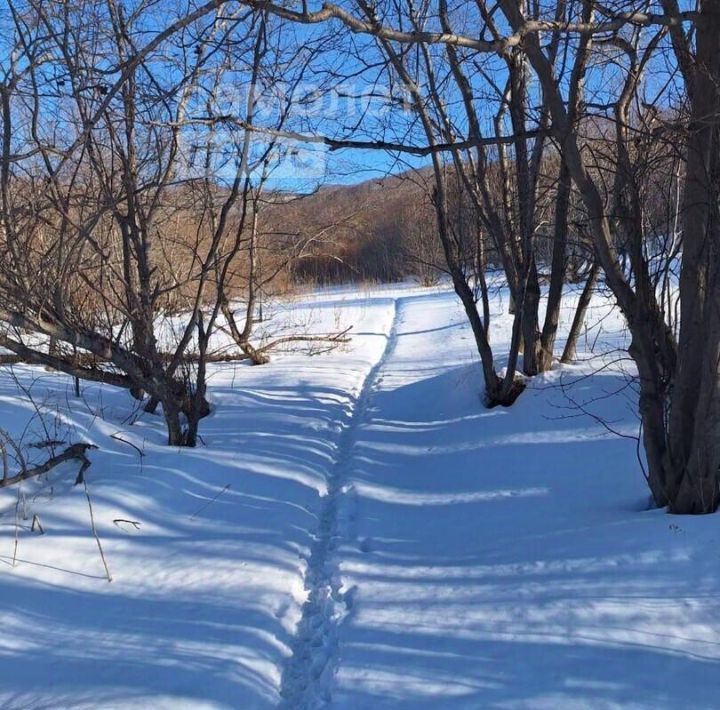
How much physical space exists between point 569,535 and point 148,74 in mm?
5235

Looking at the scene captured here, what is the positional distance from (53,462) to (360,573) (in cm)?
266

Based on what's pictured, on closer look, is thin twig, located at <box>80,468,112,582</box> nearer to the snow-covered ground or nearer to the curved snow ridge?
the snow-covered ground

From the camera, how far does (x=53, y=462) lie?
16.3 ft

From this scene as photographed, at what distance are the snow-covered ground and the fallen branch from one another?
13cm

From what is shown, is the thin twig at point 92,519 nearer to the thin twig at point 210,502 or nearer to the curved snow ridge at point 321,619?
the thin twig at point 210,502

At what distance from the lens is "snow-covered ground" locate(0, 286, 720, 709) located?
2818mm

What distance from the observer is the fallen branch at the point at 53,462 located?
465 cm

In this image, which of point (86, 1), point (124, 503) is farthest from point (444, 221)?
point (124, 503)

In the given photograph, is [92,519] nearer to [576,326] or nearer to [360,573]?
[360,573]

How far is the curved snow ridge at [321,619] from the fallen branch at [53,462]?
209 centimetres

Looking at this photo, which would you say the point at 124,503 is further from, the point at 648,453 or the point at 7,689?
the point at 648,453

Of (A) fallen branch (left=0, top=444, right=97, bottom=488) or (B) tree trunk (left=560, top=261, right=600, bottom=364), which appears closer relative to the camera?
(A) fallen branch (left=0, top=444, right=97, bottom=488)

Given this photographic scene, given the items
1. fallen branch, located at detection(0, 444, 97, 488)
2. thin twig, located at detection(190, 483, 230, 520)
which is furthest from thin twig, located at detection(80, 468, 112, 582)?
thin twig, located at detection(190, 483, 230, 520)

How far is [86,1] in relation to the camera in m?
5.31
